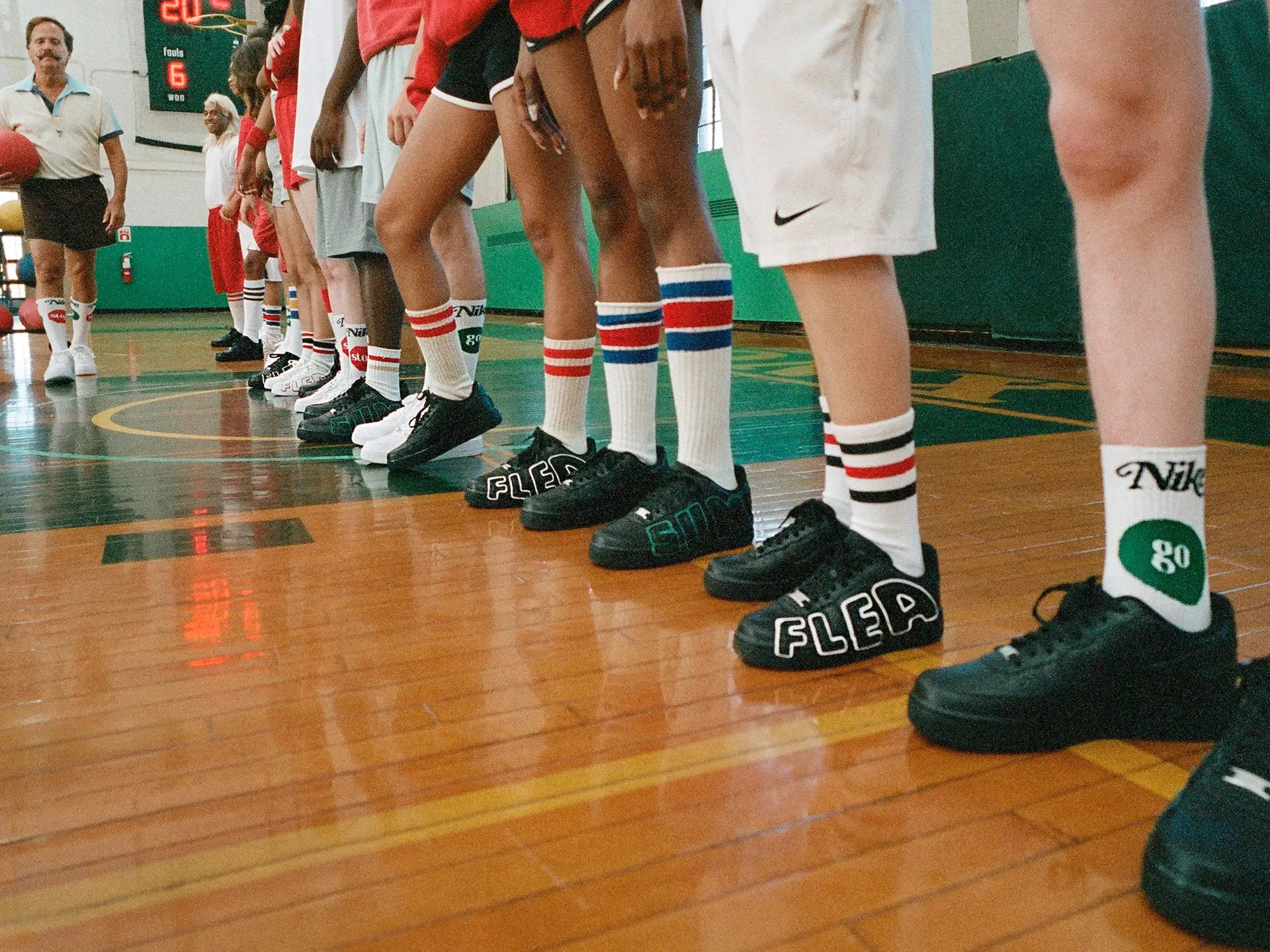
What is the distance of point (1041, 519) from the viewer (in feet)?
6.36

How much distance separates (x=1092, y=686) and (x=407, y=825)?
0.63 metres

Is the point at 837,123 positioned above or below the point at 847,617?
above

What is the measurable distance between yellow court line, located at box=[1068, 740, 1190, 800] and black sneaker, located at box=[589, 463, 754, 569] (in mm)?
780

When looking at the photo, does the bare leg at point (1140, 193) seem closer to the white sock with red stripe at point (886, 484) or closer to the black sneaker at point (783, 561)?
the white sock with red stripe at point (886, 484)

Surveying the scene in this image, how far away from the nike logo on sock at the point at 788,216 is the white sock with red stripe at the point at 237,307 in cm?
676

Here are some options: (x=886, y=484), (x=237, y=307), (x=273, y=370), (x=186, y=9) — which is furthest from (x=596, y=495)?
(x=186, y=9)

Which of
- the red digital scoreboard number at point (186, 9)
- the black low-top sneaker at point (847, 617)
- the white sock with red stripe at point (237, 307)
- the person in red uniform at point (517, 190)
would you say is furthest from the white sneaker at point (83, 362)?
the red digital scoreboard number at point (186, 9)

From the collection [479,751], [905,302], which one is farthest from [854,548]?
[905,302]

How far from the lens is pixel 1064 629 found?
100 centimetres

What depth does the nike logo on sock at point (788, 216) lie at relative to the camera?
1165mm

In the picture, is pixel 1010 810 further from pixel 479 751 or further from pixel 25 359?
pixel 25 359

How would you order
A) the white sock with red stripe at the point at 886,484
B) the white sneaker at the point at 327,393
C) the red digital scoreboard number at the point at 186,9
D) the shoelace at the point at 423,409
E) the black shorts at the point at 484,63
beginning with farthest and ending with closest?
the red digital scoreboard number at the point at 186,9, the white sneaker at the point at 327,393, the shoelace at the point at 423,409, the black shorts at the point at 484,63, the white sock with red stripe at the point at 886,484

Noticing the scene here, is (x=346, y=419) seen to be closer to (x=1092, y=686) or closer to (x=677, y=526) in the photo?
(x=677, y=526)

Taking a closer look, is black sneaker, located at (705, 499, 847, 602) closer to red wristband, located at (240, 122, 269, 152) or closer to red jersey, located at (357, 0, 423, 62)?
red jersey, located at (357, 0, 423, 62)
